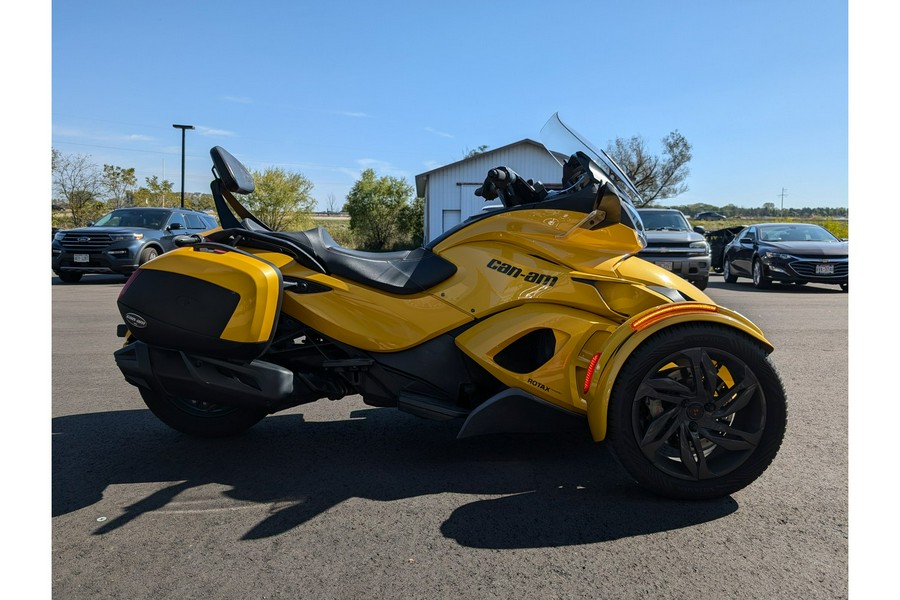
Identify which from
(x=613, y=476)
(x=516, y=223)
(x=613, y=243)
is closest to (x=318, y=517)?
(x=613, y=476)

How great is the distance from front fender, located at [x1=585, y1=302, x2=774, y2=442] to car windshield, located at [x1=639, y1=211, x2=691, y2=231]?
1107 centimetres

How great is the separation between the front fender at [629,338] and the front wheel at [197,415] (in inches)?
76.4

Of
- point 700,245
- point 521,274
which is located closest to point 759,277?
point 700,245

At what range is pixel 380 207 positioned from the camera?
3812cm

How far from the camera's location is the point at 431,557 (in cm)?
251

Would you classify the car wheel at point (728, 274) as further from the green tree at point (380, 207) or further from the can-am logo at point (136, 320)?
the green tree at point (380, 207)

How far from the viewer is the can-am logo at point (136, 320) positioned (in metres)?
3.28

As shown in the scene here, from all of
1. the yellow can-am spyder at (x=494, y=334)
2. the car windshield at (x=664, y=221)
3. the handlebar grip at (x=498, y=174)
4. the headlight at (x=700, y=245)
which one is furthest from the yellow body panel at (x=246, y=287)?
the car windshield at (x=664, y=221)

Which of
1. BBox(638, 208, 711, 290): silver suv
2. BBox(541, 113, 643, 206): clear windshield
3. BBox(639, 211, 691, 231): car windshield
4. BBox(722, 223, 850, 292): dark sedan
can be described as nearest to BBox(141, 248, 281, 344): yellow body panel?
BBox(541, 113, 643, 206): clear windshield

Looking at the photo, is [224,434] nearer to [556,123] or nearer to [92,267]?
[556,123]

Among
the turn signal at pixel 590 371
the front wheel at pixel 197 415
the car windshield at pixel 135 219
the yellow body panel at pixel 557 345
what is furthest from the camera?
the car windshield at pixel 135 219

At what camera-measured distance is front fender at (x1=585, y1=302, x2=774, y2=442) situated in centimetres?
297

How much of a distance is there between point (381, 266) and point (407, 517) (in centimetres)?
133

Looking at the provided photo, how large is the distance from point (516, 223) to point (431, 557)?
1739mm
